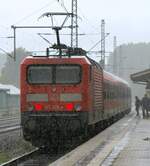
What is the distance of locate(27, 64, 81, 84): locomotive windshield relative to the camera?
19.2 metres

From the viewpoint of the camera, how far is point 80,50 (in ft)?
67.2

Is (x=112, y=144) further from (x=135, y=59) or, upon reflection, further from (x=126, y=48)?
(x=126, y=48)

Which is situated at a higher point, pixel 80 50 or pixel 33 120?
pixel 80 50

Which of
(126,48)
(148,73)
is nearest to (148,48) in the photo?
(126,48)

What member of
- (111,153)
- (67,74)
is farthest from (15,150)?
(111,153)

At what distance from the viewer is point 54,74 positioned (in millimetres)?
19266

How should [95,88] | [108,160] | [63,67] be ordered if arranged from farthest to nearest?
[95,88] → [63,67] → [108,160]

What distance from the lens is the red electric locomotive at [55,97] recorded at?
1870cm

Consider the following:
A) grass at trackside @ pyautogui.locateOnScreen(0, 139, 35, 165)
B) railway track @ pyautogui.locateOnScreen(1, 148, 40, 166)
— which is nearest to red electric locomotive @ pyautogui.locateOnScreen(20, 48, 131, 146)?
grass at trackside @ pyautogui.locateOnScreen(0, 139, 35, 165)

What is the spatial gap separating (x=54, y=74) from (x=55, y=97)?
774mm

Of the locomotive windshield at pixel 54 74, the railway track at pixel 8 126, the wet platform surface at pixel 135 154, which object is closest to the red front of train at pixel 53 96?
the locomotive windshield at pixel 54 74

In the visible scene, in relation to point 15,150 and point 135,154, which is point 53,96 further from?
point 135,154

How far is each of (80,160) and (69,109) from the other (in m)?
5.05

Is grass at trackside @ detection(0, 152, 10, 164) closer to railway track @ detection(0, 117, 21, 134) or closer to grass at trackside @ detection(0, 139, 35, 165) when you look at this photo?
grass at trackside @ detection(0, 139, 35, 165)
